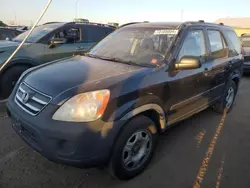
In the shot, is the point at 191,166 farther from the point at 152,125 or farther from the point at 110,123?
the point at 110,123

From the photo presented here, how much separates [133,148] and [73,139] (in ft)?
2.54

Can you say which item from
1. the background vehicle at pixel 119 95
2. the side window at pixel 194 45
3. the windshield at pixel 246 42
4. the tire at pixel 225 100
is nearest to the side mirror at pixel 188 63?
the background vehicle at pixel 119 95

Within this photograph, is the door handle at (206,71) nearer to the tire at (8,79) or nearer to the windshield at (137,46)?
the windshield at (137,46)

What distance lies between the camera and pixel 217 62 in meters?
3.90

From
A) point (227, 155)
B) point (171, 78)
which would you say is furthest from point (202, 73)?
point (227, 155)

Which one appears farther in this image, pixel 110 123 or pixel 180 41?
pixel 180 41

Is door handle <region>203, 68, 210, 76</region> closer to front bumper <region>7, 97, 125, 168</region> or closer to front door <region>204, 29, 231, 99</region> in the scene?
front door <region>204, 29, 231, 99</region>

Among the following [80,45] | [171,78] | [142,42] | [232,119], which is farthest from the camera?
[80,45]

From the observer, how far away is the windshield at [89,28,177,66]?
303cm

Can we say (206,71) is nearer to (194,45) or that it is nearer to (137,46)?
(194,45)

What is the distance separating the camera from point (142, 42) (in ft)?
10.9

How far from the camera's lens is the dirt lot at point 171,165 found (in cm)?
259

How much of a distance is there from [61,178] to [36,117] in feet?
2.71

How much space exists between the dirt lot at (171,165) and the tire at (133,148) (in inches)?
5.0
